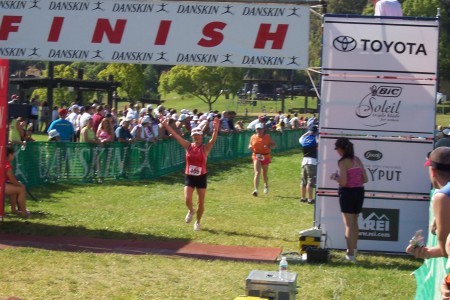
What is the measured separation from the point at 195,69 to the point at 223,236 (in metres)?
41.8

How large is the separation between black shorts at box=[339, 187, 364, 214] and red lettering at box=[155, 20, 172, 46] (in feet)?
11.5

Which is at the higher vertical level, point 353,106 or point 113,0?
point 113,0

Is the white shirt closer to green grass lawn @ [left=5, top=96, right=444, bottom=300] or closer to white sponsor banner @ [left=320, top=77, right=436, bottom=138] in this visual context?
white sponsor banner @ [left=320, top=77, right=436, bottom=138]

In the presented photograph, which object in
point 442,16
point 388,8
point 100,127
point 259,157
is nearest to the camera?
point 388,8

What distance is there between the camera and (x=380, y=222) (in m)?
13.1

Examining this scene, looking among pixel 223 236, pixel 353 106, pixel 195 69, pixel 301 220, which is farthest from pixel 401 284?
pixel 195 69

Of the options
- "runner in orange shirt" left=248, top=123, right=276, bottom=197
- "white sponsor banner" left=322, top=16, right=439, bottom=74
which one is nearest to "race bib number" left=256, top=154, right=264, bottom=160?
"runner in orange shirt" left=248, top=123, right=276, bottom=197

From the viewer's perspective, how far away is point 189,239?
13.8 m

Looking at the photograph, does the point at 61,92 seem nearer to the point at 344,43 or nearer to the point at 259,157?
the point at 259,157

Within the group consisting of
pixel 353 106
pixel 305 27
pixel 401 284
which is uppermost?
pixel 305 27

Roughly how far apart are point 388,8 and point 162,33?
11.4ft

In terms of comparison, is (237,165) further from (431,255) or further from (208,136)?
(431,255)

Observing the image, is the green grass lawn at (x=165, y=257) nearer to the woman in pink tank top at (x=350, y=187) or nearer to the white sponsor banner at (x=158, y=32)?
the woman in pink tank top at (x=350, y=187)

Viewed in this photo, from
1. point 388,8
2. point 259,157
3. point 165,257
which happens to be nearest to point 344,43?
point 388,8
